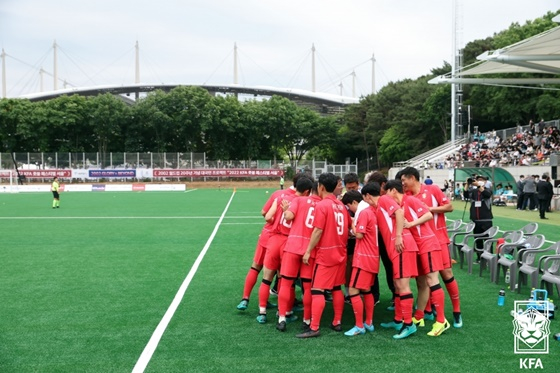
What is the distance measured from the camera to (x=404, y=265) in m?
5.61

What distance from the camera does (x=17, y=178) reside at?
52.4 meters

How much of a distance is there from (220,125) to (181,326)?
56878 mm

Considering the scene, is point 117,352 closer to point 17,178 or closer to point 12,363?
point 12,363

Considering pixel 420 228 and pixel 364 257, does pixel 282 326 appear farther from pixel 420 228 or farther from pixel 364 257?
pixel 420 228

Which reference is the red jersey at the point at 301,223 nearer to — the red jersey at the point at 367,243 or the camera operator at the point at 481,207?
the red jersey at the point at 367,243

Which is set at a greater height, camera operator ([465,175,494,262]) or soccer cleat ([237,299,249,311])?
camera operator ([465,175,494,262])

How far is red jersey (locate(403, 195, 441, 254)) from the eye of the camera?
5.76 metres

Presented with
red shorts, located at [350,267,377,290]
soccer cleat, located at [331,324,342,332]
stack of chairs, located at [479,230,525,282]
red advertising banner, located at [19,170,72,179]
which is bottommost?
soccer cleat, located at [331,324,342,332]

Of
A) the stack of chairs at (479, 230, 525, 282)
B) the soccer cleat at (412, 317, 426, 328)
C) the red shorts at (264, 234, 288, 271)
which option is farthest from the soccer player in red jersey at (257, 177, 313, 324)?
the stack of chairs at (479, 230, 525, 282)

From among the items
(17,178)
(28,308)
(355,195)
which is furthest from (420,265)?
(17,178)

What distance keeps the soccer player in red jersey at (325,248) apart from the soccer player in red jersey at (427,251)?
0.78 meters

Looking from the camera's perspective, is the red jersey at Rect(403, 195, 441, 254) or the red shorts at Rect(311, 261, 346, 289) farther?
the red jersey at Rect(403, 195, 441, 254)

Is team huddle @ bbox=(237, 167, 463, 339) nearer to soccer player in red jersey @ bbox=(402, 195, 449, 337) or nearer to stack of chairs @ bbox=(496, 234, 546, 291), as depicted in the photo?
soccer player in red jersey @ bbox=(402, 195, 449, 337)

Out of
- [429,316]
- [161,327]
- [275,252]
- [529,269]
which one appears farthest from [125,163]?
[429,316]
